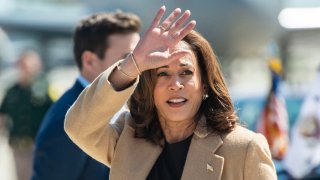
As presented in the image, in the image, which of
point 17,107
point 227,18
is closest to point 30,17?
point 227,18

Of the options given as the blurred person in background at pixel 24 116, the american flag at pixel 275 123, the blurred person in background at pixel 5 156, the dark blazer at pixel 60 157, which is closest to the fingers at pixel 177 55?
the dark blazer at pixel 60 157

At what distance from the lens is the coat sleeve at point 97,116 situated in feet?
9.49

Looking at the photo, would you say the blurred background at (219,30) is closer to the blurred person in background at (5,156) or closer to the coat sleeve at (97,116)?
the blurred person in background at (5,156)

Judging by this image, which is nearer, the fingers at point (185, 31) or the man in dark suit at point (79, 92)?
the fingers at point (185, 31)

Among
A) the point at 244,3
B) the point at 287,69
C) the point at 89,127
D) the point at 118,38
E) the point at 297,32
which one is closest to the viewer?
the point at 89,127

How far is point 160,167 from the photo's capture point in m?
3.07

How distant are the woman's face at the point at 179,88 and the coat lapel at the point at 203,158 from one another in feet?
0.30

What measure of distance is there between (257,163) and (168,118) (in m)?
0.38

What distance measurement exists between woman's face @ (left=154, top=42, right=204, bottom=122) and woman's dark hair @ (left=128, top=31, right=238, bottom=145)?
0.11 ft

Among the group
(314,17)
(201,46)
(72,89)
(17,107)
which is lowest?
(314,17)

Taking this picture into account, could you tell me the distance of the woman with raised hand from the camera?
9.38 ft

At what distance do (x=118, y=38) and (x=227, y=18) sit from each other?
16.3 metres

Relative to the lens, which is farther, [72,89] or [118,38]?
[118,38]

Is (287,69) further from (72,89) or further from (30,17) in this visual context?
(72,89)
